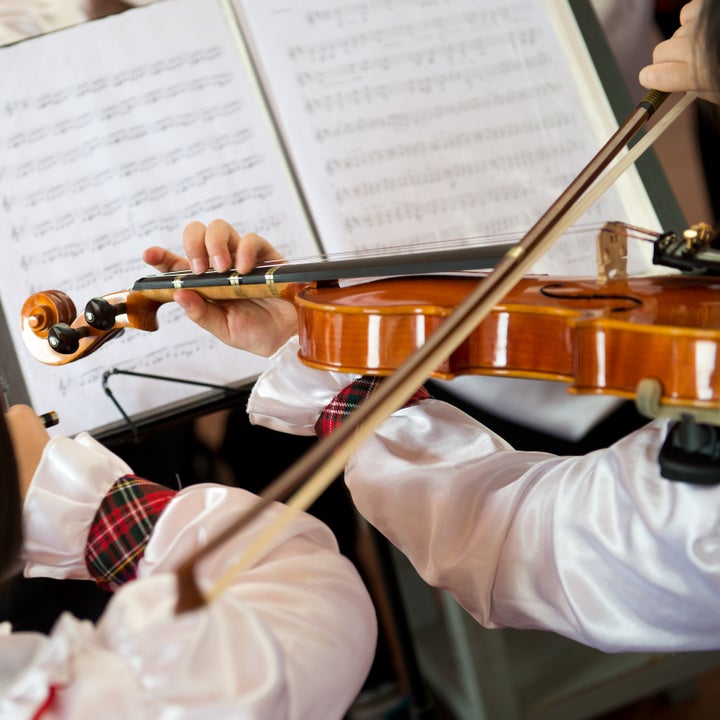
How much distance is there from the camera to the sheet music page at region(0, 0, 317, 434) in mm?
1233

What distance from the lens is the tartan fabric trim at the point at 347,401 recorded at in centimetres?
93

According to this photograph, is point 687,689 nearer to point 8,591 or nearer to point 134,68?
point 8,591

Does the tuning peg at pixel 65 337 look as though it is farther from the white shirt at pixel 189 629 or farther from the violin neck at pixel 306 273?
the white shirt at pixel 189 629

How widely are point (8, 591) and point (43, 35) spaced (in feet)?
2.55

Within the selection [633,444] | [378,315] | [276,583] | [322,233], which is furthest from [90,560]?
[322,233]

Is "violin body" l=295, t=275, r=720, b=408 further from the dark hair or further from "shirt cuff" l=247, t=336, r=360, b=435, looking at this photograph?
the dark hair

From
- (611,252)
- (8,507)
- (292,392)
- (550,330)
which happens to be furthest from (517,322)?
(8,507)

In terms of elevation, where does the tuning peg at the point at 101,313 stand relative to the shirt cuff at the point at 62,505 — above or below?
above

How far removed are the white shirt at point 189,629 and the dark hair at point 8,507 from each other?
0.13 ft

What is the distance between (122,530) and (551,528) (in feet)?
1.17

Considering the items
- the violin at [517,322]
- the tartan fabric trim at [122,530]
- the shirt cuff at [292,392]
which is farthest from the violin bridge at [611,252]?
the tartan fabric trim at [122,530]

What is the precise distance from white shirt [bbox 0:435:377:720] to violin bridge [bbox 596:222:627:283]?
36cm

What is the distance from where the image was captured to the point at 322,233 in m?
1.33

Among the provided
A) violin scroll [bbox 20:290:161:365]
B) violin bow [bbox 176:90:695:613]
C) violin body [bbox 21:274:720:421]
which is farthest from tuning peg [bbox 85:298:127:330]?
violin bow [bbox 176:90:695:613]
